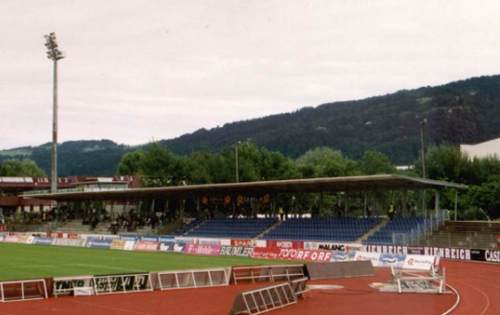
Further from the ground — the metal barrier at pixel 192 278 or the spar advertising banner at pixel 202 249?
the metal barrier at pixel 192 278

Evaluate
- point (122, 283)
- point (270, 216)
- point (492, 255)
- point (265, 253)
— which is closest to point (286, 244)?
point (265, 253)

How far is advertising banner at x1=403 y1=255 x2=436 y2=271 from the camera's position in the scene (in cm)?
3974

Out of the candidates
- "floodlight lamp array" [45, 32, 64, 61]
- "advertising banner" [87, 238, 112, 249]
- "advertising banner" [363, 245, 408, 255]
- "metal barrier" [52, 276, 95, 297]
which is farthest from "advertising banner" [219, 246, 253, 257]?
"floodlight lamp array" [45, 32, 64, 61]

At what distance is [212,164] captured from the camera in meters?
118

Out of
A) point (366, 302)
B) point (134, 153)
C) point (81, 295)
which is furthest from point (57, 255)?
point (134, 153)

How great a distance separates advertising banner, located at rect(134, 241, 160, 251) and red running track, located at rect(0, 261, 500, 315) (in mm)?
29448

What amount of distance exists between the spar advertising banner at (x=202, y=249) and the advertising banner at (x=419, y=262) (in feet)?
61.9

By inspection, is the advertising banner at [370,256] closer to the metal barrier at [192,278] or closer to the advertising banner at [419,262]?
the advertising banner at [419,262]

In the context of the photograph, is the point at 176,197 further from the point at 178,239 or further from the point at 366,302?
the point at 366,302

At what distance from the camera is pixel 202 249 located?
189ft

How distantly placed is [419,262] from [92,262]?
2162cm

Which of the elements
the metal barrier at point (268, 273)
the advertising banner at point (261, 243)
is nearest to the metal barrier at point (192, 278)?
the metal barrier at point (268, 273)

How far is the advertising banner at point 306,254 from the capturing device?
4875cm

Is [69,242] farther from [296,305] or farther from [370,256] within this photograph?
[296,305]
